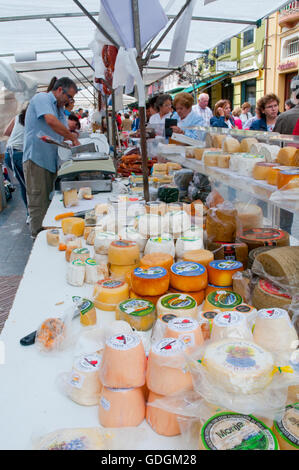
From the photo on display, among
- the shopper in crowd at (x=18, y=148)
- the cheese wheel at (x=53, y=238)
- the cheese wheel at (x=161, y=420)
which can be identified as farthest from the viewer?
the shopper in crowd at (x=18, y=148)

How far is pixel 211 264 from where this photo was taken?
1494 mm

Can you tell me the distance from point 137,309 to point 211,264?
398 mm

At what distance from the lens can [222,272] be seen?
1.45 meters

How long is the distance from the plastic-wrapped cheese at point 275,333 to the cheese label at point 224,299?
0.25 m

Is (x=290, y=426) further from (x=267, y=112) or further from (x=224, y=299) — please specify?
(x=267, y=112)

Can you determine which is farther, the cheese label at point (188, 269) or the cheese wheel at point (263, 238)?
the cheese wheel at point (263, 238)

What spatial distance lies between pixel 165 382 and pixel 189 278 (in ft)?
1.79

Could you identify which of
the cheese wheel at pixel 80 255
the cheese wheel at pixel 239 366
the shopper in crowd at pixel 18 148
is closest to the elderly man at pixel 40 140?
the shopper in crowd at pixel 18 148

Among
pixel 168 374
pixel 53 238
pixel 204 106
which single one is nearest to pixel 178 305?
pixel 168 374

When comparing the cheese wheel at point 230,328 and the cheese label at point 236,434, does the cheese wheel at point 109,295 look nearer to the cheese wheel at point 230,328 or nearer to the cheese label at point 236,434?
the cheese wheel at point 230,328

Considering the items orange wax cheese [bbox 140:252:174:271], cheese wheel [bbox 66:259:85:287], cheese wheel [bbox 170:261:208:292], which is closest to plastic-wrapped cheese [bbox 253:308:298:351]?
cheese wheel [bbox 170:261:208:292]

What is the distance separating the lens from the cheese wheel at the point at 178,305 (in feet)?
3.92

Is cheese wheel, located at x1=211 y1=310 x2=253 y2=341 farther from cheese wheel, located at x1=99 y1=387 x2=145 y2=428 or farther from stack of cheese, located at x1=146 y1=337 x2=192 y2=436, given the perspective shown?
cheese wheel, located at x1=99 y1=387 x2=145 y2=428
